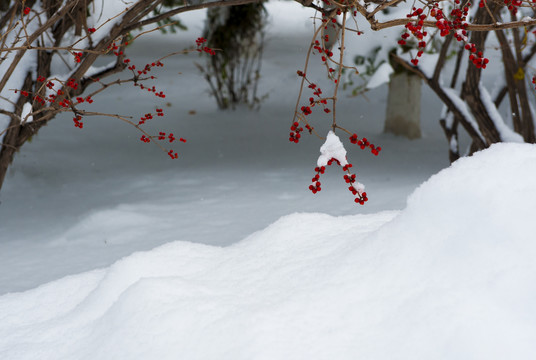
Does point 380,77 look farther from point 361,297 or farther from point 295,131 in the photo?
point 361,297

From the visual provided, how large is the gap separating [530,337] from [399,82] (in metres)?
6.18

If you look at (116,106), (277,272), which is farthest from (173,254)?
(116,106)

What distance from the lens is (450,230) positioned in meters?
1.70

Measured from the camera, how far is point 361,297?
1.67 meters

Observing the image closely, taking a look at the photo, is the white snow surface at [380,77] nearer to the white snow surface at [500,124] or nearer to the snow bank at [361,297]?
the white snow surface at [500,124]

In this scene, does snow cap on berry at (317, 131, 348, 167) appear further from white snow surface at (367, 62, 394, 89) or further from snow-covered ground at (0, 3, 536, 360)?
white snow surface at (367, 62, 394, 89)

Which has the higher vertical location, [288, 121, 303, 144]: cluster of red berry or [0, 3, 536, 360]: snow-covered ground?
[288, 121, 303, 144]: cluster of red berry

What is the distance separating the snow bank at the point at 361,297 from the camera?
149 centimetres

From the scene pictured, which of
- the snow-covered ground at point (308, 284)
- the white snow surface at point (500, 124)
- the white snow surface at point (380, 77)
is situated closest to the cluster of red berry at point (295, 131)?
the snow-covered ground at point (308, 284)

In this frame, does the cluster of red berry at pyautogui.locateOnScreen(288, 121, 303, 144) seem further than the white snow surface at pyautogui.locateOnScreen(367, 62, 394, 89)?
No

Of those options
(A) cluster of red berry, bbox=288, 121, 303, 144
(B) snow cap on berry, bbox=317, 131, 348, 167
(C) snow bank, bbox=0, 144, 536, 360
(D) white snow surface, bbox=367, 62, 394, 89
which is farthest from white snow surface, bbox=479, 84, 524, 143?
(B) snow cap on berry, bbox=317, 131, 348, 167

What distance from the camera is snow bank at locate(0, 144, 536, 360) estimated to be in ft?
4.87

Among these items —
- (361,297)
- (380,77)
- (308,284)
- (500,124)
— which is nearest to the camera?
(361,297)

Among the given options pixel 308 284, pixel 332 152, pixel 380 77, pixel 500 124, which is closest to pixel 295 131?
pixel 332 152
